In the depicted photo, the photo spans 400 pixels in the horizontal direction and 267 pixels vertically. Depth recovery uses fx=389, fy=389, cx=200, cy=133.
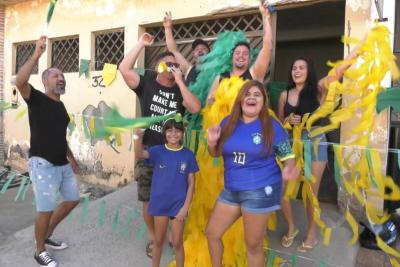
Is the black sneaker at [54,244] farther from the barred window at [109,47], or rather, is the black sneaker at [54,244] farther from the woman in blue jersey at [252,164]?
the barred window at [109,47]

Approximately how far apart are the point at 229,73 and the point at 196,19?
2347 millimetres

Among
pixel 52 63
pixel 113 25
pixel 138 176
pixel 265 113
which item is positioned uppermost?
pixel 113 25

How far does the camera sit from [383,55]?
7.62 ft

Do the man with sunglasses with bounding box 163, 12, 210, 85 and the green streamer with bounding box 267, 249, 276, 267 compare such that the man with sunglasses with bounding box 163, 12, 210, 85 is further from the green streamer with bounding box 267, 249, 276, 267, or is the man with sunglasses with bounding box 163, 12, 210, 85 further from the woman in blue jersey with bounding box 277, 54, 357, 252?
the green streamer with bounding box 267, 249, 276, 267

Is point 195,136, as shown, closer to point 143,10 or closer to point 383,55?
point 383,55

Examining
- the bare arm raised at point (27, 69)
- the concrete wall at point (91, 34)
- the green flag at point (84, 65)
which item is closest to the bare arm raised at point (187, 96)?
the bare arm raised at point (27, 69)

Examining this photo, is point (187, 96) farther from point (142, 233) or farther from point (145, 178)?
point (142, 233)

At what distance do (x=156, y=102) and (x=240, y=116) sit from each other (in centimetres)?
79

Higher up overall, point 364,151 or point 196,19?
point 196,19

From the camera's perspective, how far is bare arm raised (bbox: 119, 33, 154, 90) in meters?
2.90

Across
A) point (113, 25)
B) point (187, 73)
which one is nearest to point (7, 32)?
point (113, 25)

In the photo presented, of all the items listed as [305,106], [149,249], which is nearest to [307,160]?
[305,106]

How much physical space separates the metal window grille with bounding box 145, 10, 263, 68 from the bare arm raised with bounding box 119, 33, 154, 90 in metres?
2.00

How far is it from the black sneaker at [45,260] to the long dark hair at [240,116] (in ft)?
6.21
